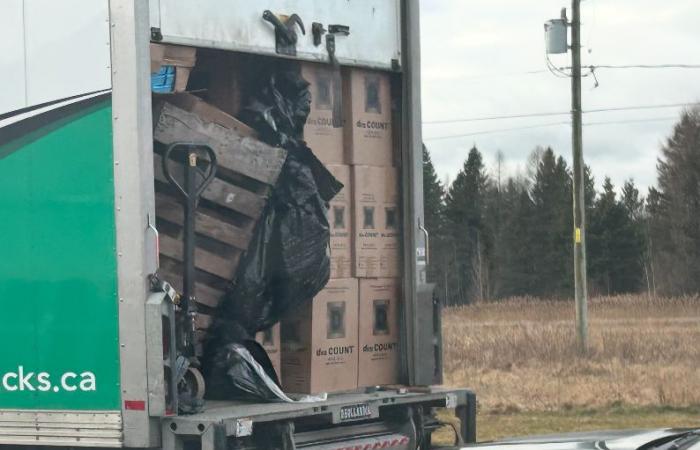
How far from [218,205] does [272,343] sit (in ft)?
3.03

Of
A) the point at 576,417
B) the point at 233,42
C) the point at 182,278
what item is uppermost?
the point at 233,42

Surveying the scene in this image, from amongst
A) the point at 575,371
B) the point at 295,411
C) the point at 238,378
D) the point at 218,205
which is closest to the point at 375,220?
the point at 218,205

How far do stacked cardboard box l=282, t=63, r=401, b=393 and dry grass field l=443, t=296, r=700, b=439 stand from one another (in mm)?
4088

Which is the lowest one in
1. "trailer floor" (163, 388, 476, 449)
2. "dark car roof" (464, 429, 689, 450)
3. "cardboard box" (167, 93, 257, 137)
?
"trailer floor" (163, 388, 476, 449)

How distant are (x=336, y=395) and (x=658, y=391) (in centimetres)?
715

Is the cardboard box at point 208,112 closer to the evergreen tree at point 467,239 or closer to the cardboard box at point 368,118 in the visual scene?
the cardboard box at point 368,118

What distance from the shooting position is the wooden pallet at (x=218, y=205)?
7105mm

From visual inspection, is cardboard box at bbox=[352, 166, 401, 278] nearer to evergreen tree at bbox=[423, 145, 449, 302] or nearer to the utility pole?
the utility pole

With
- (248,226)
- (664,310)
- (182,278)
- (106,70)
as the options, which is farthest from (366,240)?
(664,310)

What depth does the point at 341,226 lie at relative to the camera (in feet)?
26.2

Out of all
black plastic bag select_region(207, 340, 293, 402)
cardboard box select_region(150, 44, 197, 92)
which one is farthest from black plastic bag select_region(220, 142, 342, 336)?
Answer: cardboard box select_region(150, 44, 197, 92)

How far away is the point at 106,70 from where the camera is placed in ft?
21.0

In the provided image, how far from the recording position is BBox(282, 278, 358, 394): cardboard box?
25.4 ft

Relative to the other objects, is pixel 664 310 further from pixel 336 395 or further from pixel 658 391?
pixel 336 395
